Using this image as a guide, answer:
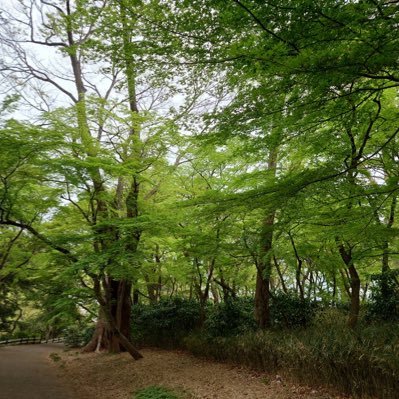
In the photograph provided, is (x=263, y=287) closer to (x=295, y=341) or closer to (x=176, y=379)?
(x=295, y=341)

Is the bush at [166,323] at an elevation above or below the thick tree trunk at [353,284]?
below

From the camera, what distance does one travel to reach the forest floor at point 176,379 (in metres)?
6.52

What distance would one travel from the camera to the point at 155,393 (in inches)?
281

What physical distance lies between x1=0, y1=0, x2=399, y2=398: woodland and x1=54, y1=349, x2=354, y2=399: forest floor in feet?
1.45

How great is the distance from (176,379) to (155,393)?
1254 millimetres

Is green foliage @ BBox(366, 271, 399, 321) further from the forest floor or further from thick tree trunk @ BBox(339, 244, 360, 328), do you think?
the forest floor

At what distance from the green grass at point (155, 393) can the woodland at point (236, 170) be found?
2.38m

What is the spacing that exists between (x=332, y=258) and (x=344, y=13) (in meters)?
9.47

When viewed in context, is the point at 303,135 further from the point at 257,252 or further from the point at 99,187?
the point at 99,187

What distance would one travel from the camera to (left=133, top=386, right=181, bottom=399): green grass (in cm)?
687

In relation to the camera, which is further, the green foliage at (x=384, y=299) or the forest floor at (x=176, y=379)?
the green foliage at (x=384, y=299)

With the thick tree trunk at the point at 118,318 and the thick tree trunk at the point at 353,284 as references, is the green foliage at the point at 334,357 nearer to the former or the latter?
the thick tree trunk at the point at 353,284

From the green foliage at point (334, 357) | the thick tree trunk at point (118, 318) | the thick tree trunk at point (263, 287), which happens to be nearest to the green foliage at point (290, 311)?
the thick tree trunk at point (263, 287)

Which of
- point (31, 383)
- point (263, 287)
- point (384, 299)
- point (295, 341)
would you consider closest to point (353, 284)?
point (295, 341)
